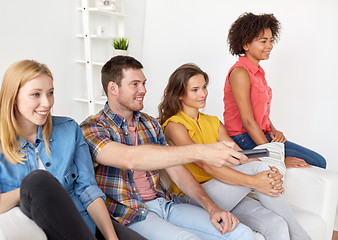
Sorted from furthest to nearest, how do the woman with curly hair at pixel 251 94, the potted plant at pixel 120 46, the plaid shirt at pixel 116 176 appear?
the potted plant at pixel 120 46
the woman with curly hair at pixel 251 94
the plaid shirt at pixel 116 176

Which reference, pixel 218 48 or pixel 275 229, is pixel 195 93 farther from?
pixel 218 48

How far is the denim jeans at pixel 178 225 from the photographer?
1.61 metres

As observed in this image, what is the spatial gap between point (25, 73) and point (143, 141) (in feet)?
2.05

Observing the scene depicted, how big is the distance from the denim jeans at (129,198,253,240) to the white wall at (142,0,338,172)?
6.68 ft

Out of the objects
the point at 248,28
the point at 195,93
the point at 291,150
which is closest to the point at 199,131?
the point at 195,93

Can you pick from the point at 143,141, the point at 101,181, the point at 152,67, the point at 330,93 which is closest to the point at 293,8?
the point at 330,93

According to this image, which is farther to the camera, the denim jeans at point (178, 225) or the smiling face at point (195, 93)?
the smiling face at point (195, 93)

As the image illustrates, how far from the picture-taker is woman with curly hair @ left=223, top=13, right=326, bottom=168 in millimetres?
2393

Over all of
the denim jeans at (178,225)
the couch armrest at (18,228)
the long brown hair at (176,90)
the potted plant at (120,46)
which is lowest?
the denim jeans at (178,225)

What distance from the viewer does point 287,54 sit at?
11.7 feet

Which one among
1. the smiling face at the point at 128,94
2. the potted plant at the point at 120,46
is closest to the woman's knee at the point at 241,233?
the smiling face at the point at 128,94

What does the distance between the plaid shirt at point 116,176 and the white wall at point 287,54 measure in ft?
6.87

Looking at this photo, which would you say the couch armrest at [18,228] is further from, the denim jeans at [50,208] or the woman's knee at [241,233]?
the woman's knee at [241,233]

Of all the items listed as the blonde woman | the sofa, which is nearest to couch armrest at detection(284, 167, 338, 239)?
the sofa
